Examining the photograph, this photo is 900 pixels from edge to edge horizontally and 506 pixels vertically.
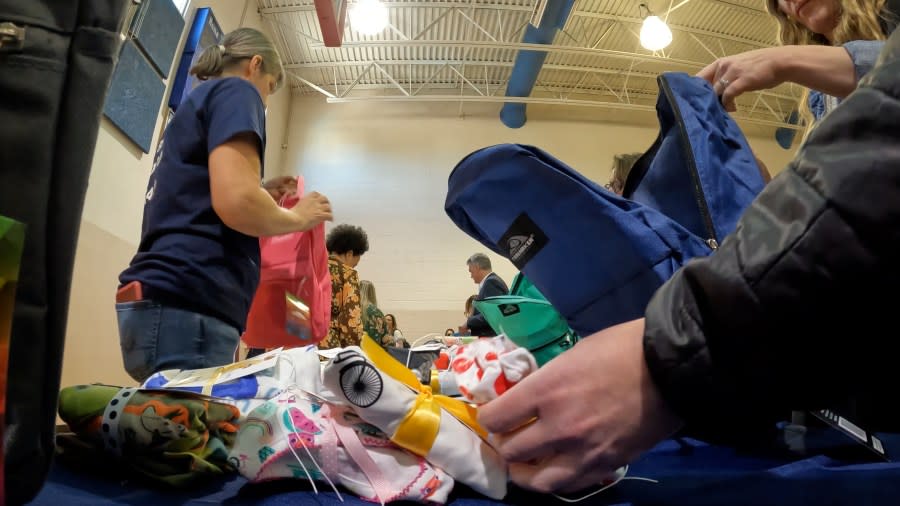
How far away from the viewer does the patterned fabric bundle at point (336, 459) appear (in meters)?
0.53

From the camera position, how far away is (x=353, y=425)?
58 cm

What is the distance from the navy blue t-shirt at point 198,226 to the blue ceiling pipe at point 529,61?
4074 millimetres

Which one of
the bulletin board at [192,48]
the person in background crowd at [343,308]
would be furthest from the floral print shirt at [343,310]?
the bulletin board at [192,48]

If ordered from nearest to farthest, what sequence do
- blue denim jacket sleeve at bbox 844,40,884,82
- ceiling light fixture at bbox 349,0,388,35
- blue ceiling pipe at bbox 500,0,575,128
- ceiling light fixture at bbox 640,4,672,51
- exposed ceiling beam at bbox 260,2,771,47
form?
blue denim jacket sleeve at bbox 844,40,884,82
ceiling light fixture at bbox 349,0,388,35
ceiling light fixture at bbox 640,4,672,51
blue ceiling pipe at bbox 500,0,575,128
exposed ceiling beam at bbox 260,2,771,47

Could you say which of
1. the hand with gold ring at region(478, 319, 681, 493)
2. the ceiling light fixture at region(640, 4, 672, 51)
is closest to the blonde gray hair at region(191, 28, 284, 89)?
the hand with gold ring at region(478, 319, 681, 493)

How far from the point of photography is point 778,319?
0.28m

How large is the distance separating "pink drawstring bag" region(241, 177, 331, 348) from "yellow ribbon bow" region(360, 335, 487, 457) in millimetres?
772

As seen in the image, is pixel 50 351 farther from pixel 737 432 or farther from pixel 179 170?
pixel 179 170

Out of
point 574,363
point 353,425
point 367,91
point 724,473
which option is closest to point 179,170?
point 353,425

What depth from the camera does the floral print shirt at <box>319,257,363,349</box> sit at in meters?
2.60

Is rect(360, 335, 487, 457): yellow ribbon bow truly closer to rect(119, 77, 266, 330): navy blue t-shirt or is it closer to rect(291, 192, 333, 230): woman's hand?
rect(119, 77, 266, 330): navy blue t-shirt

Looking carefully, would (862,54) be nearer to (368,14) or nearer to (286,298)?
(286,298)

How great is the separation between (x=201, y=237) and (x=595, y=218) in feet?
2.33

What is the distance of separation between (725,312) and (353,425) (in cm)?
42
